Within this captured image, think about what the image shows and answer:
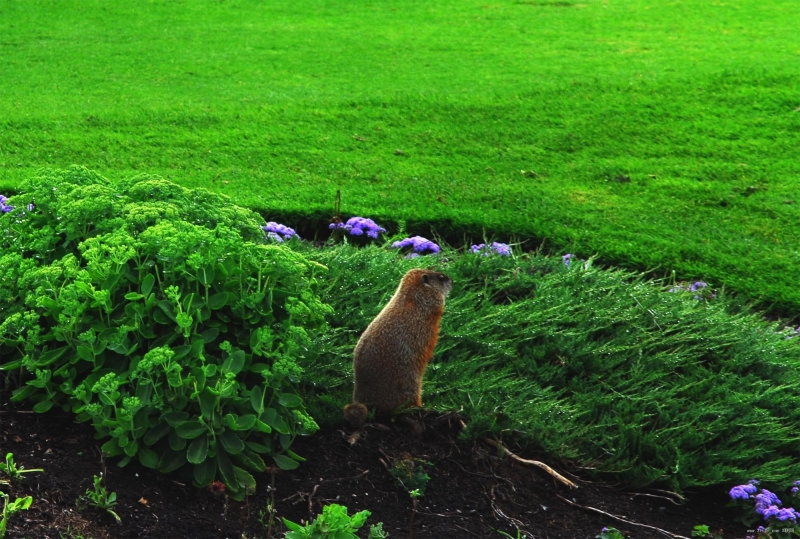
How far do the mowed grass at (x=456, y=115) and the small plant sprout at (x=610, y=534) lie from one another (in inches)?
124

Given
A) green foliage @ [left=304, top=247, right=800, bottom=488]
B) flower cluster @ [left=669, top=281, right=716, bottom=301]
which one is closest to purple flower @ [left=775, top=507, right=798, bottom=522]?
green foliage @ [left=304, top=247, right=800, bottom=488]

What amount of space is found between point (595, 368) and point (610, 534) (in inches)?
49.3

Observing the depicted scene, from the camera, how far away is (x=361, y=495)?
3.79m

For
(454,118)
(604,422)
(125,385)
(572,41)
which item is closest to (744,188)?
(454,118)

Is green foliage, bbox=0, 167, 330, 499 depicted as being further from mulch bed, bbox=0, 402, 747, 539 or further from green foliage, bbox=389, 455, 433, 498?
green foliage, bbox=389, 455, 433, 498

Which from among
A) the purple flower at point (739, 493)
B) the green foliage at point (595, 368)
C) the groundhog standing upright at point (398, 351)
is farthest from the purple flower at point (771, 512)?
the groundhog standing upright at point (398, 351)

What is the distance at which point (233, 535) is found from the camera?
3.40 m

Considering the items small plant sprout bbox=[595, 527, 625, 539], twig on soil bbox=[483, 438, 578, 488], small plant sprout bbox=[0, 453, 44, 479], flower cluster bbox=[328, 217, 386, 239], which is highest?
small plant sprout bbox=[0, 453, 44, 479]

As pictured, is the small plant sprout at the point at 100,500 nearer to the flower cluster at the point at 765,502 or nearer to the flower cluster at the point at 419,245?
the flower cluster at the point at 765,502

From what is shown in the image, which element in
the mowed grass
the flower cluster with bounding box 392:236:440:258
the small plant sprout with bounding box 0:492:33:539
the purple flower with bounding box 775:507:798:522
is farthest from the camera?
the mowed grass

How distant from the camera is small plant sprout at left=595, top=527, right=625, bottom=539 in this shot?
3815 millimetres

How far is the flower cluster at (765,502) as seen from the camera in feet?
12.9

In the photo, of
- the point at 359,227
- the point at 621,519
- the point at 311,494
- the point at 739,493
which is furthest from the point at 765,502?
the point at 359,227

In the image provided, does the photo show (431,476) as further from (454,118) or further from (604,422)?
(454,118)
